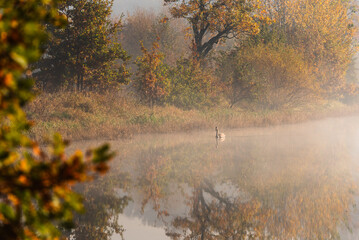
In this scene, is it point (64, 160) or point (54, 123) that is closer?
point (64, 160)

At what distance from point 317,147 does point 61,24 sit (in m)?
21.6

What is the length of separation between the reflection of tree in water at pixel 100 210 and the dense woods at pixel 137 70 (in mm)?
137

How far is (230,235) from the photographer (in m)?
8.69

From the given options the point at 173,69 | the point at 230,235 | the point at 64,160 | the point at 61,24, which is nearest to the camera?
the point at 64,160

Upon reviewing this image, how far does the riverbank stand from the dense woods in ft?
→ 0.91

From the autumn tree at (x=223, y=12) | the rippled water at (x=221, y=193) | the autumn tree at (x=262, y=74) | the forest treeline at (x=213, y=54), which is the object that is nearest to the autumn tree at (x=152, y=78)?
the forest treeline at (x=213, y=54)

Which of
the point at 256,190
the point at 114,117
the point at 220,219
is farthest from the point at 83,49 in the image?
the point at 220,219

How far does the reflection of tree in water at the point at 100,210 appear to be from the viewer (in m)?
8.48

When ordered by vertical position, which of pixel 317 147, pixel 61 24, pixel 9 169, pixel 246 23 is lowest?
pixel 317 147

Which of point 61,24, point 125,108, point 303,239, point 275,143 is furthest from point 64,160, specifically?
point 125,108

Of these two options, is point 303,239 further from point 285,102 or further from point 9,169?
point 285,102

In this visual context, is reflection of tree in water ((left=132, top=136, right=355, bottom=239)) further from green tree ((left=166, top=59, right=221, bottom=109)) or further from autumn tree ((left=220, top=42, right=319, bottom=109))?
autumn tree ((left=220, top=42, right=319, bottom=109))

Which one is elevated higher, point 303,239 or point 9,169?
point 9,169

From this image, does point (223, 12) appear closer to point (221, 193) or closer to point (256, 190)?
point (256, 190)
